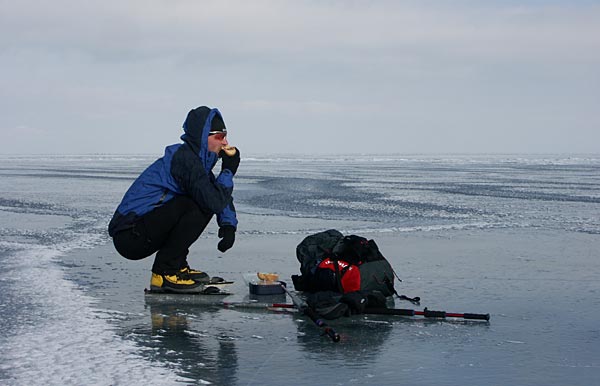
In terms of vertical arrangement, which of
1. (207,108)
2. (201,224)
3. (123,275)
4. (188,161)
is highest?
(207,108)

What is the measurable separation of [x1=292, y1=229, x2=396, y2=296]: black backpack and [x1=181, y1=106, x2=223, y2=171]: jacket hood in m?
1.10

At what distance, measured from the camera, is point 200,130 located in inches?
205

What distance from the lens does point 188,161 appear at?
202 inches

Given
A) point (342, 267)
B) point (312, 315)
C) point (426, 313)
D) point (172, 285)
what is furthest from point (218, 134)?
point (426, 313)

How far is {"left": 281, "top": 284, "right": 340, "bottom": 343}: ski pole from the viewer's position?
4116 millimetres

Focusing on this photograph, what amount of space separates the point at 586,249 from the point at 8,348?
6227 millimetres

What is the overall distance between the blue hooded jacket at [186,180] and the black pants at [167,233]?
0.05m

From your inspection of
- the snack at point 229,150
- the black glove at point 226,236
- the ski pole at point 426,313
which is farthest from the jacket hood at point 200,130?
the ski pole at point 426,313

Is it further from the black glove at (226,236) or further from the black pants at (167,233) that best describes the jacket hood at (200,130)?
the black glove at (226,236)

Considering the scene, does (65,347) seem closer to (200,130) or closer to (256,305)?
(256,305)

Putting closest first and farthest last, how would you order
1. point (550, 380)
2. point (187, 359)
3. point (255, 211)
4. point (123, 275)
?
point (550, 380), point (187, 359), point (123, 275), point (255, 211)

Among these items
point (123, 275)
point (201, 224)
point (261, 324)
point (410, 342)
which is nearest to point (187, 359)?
point (261, 324)

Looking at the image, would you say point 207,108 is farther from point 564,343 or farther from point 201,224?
point 564,343

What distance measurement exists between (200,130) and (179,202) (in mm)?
534
